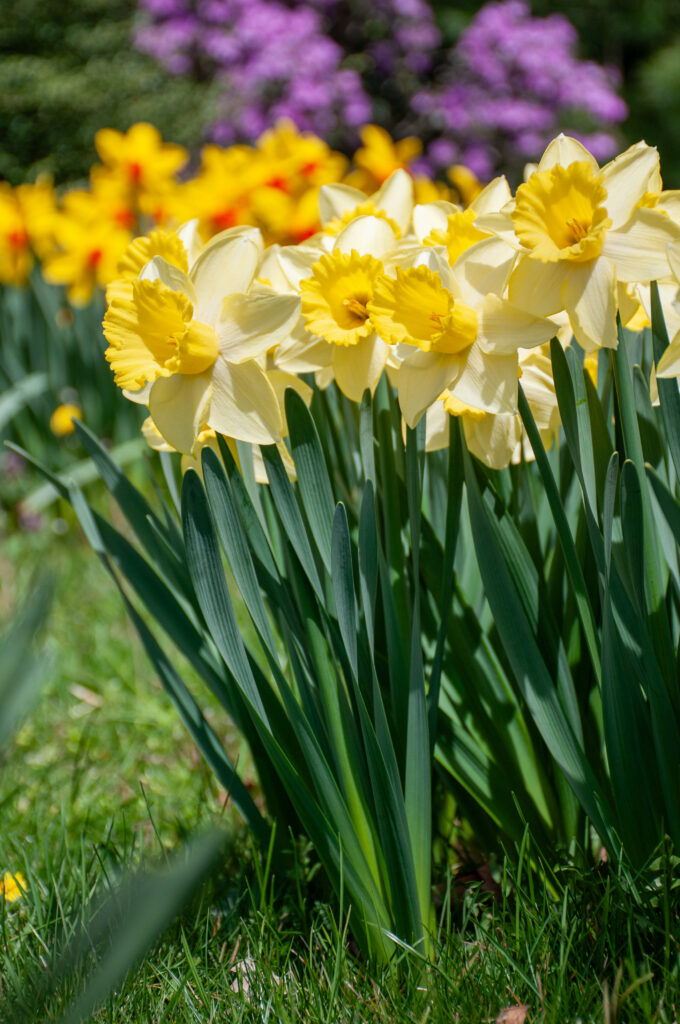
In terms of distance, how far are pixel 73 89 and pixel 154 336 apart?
7.98m

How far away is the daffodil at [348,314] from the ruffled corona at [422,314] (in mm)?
31

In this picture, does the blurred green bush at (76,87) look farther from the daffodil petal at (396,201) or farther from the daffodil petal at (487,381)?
the daffodil petal at (487,381)

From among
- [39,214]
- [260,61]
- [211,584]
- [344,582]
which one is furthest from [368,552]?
[260,61]

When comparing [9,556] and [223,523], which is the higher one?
[223,523]

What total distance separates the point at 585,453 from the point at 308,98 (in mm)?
7075

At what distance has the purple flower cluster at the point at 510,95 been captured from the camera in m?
7.55

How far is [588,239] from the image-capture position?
776 mm

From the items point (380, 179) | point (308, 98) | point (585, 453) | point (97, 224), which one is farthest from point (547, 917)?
point (308, 98)

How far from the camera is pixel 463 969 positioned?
0.93 metres

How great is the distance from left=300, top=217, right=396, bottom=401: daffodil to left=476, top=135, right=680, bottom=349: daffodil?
0.15m

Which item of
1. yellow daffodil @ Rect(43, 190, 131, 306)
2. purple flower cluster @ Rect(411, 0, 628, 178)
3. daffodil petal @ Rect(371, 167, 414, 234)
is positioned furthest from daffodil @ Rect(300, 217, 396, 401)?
purple flower cluster @ Rect(411, 0, 628, 178)

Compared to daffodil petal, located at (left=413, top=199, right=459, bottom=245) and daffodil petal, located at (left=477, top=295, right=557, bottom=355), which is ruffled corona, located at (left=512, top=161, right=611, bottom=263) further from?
daffodil petal, located at (left=413, top=199, right=459, bottom=245)

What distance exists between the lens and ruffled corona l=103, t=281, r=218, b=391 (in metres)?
0.85

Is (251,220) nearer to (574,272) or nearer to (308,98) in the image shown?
(574,272)
